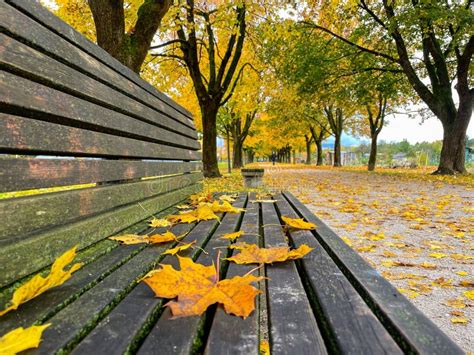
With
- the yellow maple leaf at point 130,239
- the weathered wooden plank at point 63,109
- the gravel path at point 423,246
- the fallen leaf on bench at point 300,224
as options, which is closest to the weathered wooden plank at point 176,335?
the yellow maple leaf at point 130,239

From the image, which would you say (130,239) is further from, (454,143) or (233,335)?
(454,143)

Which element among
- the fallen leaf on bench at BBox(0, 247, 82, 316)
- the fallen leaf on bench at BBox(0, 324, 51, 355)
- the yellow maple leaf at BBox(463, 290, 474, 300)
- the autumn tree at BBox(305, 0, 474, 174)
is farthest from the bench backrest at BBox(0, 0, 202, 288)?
the autumn tree at BBox(305, 0, 474, 174)

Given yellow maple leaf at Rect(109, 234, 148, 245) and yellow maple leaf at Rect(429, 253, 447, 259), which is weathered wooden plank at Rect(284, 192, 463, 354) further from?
yellow maple leaf at Rect(429, 253, 447, 259)

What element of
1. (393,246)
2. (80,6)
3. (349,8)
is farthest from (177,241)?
(349,8)

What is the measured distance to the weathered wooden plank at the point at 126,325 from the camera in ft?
2.14

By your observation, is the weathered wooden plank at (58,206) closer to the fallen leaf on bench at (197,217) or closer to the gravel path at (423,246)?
the fallen leaf on bench at (197,217)

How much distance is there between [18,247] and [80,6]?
35.4ft

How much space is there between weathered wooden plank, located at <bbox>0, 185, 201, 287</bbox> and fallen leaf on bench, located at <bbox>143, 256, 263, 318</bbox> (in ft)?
1.35

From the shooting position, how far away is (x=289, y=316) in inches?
30.5

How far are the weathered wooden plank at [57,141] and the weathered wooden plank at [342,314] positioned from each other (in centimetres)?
106

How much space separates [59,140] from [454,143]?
44.4 ft

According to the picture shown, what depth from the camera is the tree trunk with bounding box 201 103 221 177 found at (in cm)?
1102

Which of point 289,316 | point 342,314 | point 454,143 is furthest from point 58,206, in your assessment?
point 454,143

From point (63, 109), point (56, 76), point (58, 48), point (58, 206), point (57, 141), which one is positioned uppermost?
point (58, 48)
